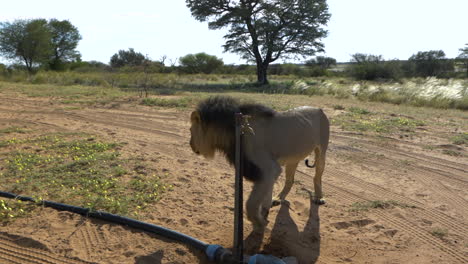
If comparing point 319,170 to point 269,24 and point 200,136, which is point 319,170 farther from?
point 269,24

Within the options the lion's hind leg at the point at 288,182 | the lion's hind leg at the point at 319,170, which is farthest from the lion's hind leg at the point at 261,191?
the lion's hind leg at the point at 319,170

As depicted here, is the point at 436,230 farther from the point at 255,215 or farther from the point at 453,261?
the point at 255,215

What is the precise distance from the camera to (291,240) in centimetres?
457

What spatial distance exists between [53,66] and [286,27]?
36.2 meters

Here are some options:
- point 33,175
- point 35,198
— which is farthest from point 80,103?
point 35,198

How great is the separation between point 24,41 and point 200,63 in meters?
28.4

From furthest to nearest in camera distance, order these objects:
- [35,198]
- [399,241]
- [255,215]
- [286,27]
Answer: [286,27] → [35,198] → [399,241] → [255,215]

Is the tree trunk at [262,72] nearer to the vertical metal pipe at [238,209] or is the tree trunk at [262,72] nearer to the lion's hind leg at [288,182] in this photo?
the lion's hind leg at [288,182]

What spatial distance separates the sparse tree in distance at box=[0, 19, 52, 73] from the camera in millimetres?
40719

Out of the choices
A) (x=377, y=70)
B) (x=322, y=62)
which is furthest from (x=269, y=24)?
(x=322, y=62)

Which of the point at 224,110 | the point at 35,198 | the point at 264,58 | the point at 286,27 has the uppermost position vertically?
the point at 286,27

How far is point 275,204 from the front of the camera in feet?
18.2

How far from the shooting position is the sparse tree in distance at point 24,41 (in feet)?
134

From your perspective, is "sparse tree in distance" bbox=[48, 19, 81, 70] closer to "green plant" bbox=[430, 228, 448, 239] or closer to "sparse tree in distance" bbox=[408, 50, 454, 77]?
"sparse tree in distance" bbox=[408, 50, 454, 77]
